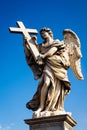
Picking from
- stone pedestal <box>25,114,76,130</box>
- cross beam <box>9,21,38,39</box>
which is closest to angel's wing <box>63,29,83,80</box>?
cross beam <box>9,21,38,39</box>

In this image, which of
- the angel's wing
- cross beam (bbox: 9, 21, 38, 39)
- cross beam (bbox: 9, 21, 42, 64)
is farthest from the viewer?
cross beam (bbox: 9, 21, 38, 39)

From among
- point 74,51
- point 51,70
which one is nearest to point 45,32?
point 74,51

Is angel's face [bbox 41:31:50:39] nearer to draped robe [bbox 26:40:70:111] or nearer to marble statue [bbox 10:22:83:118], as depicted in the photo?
marble statue [bbox 10:22:83:118]

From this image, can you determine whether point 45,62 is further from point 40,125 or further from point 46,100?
point 40,125

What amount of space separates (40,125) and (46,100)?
2.53ft

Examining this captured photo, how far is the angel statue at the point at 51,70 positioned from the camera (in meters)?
10.2

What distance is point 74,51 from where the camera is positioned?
1132cm

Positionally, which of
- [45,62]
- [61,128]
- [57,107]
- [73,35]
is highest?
[73,35]

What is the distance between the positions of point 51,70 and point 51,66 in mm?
120

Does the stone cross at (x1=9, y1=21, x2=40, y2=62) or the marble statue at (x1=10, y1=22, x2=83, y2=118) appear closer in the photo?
the marble statue at (x1=10, y1=22, x2=83, y2=118)

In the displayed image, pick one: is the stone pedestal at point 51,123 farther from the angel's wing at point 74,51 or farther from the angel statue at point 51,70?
the angel's wing at point 74,51

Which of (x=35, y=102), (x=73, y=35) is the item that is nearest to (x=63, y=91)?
(x=35, y=102)

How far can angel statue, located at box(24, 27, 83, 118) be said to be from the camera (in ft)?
33.5

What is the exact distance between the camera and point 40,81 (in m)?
10.5
